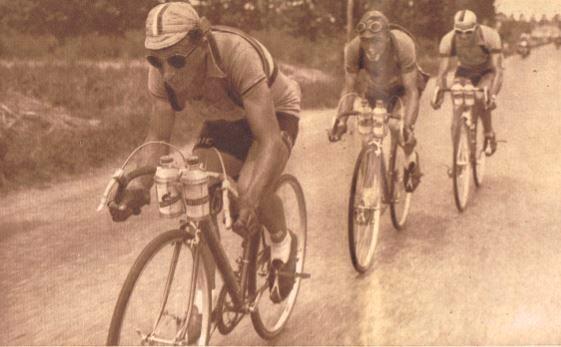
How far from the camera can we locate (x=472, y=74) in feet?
16.4

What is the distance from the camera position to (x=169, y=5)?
2443 millimetres

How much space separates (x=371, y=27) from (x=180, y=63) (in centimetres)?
170

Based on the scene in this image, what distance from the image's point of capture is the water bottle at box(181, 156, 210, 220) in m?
2.36

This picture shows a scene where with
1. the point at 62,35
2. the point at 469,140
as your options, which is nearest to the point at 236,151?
the point at 62,35

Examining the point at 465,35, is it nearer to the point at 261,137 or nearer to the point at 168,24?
the point at 261,137

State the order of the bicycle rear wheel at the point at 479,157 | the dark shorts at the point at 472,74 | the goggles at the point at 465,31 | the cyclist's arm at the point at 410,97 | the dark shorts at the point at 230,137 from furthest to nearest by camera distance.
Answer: the bicycle rear wheel at the point at 479,157, the dark shorts at the point at 472,74, the goggles at the point at 465,31, the cyclist's arm at the point at 410,97, the dark shorts at the point at 230,137

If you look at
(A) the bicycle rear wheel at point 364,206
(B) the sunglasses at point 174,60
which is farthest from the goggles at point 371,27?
(B) the sunglasses at point 174,60

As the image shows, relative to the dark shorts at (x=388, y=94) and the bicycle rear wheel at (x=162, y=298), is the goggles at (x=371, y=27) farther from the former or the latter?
the bicycle rear wheel at (x=162, y=298)

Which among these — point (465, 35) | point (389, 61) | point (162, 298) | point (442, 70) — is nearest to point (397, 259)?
point (389, 61)

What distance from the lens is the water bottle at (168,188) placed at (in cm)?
231

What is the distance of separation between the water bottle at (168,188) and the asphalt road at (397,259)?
1026mm

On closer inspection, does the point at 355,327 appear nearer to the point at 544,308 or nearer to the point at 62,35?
the point at 544,308

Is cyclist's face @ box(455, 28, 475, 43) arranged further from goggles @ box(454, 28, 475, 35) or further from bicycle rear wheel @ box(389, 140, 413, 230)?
bicycle rear wheel @ box(389, 140, 413, 230)

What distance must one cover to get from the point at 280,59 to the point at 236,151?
1.12 meters
